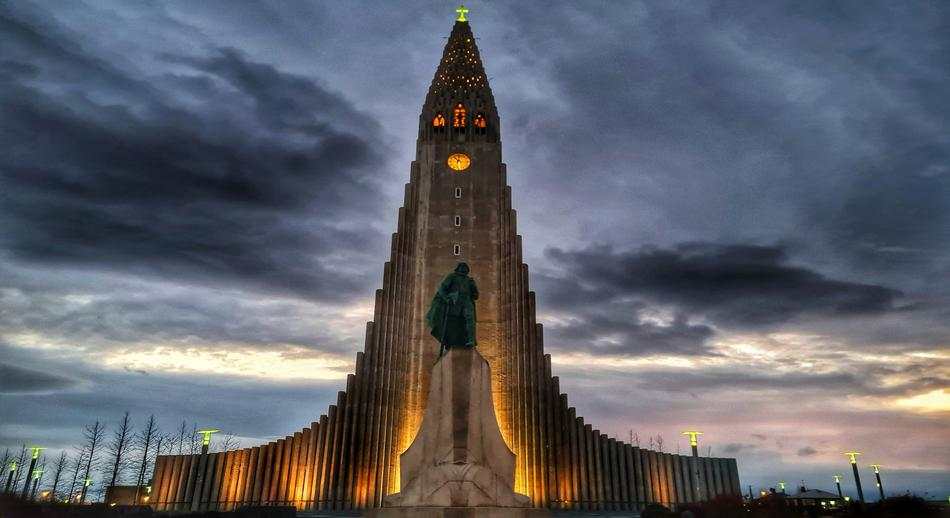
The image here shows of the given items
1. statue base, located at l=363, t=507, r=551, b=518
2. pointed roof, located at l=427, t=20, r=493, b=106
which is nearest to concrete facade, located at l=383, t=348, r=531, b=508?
statue base, located at l=363, t=507, r=551, b=518

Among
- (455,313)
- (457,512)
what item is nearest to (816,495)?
(455,313)

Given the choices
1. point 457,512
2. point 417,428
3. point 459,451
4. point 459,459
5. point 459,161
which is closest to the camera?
point 457,512

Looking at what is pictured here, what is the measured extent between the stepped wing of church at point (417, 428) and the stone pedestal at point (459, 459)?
16.4 m

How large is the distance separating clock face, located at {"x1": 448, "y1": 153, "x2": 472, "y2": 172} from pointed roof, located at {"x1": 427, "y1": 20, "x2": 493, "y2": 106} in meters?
4.92

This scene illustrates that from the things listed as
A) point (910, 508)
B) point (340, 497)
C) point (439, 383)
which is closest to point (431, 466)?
point (439, 383)

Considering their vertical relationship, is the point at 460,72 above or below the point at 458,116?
above

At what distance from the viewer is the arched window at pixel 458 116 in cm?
3847

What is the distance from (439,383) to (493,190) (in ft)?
76.1

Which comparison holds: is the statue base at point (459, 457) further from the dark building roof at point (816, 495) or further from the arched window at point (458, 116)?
the dark building roof at point (816, 495)

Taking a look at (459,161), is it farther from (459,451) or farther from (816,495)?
(816,495)

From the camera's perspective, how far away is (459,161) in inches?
1465

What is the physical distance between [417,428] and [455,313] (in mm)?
17401

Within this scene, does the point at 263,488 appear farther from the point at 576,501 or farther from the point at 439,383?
the point at 439,383

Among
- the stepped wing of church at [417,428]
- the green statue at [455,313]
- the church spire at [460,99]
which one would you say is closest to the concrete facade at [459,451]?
the green statue at [455,313]
